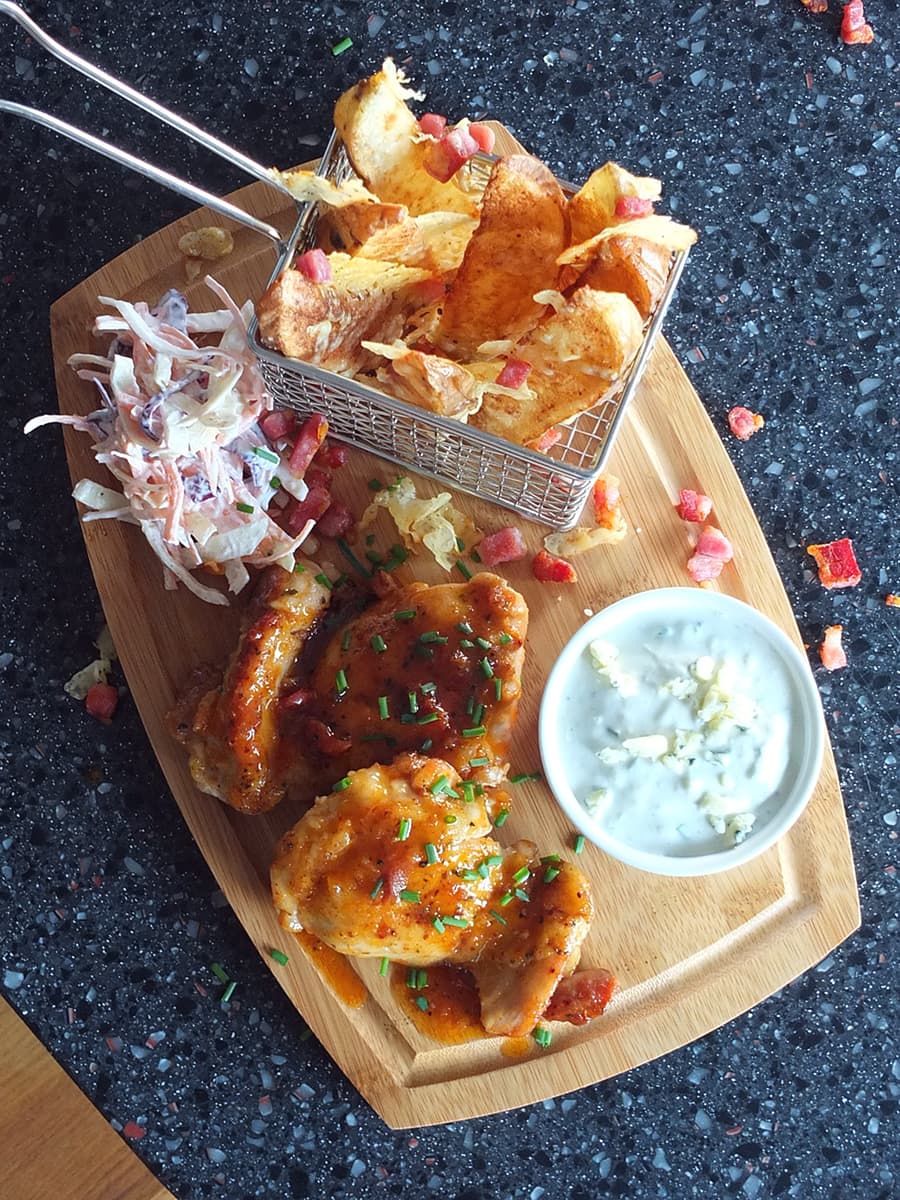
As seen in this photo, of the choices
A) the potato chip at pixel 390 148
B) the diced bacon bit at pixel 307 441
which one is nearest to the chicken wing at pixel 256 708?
the diced bacon bit at pixel 307 441

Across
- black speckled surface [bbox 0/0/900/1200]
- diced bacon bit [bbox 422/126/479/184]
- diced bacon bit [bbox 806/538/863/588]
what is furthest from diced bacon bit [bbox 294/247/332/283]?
diced bacon bit [bbox 806/538/863/588]

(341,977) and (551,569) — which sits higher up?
(551,569)

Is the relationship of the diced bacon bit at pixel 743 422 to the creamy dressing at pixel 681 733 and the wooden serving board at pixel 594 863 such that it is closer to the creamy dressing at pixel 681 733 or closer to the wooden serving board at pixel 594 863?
the wooden serving board at pixel 594 863

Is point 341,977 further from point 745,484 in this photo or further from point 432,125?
point 432,125

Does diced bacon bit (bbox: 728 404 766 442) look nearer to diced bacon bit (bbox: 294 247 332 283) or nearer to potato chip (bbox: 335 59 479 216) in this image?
potato chip (bbox: 335 59 479 216)

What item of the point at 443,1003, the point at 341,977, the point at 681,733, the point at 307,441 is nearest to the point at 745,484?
the point at 681,733

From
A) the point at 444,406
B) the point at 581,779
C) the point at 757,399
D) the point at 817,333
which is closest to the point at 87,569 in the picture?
the point at 444,406
